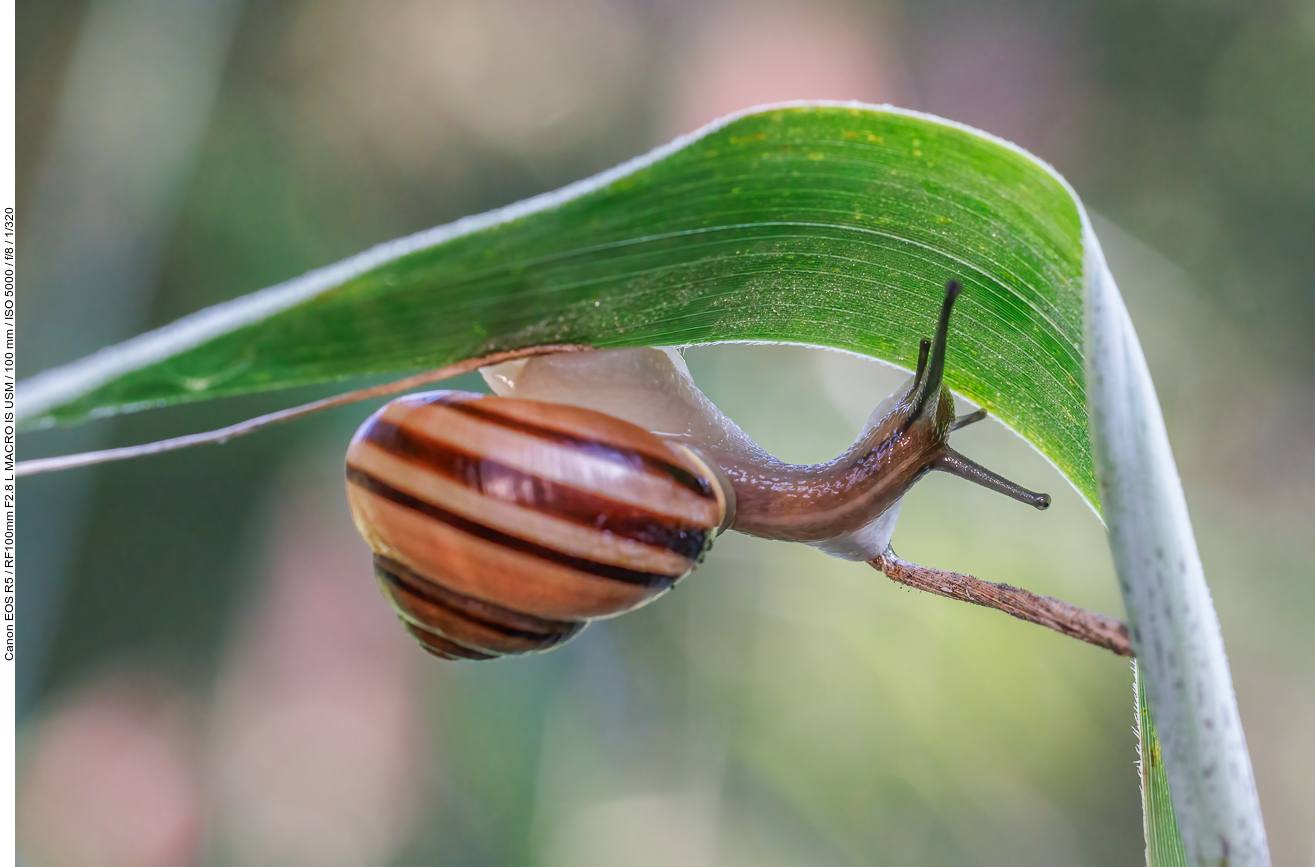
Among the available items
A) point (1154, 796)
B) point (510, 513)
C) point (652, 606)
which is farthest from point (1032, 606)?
point (652, 606)

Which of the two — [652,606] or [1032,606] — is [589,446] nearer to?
[1032,606]

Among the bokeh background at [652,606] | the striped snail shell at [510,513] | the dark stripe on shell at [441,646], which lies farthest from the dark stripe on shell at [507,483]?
the bokeh background at [652,606]

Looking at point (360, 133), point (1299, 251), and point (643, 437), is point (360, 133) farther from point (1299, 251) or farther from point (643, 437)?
point (1299, 251)

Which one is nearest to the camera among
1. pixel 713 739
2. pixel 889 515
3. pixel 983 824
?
pixel 889 515

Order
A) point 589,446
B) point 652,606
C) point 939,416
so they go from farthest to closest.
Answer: point 652,606
point 939,416
point 589,446

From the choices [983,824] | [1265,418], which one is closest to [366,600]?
[983,824]

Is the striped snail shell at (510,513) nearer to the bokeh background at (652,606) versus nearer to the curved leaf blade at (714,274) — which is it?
the curved leaf blade at (714,274)

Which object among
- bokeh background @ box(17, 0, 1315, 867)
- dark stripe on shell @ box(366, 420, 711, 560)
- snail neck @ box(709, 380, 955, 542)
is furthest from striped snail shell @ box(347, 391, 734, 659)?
bokeh background @ box(17, 0, 1315, 867)
